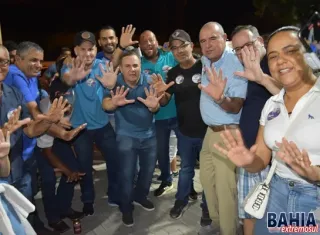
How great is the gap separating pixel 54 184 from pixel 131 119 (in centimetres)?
114

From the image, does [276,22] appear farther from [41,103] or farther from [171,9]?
[41,103]

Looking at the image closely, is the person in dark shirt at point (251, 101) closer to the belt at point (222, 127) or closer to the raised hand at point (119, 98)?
the belt at point (222, 127)

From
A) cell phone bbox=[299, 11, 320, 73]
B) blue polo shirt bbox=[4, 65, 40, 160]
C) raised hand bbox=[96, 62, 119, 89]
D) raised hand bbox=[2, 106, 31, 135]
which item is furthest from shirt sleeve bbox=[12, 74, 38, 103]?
cell phone bbox=[299, 11, 320, 73]

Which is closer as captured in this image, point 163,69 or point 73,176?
point 73,176

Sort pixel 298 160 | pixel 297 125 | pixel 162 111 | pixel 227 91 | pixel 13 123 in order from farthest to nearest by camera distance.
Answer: pixel 162 111, pixel 227 91, pixel 13 123, pixel 297 125, pixel 298 160

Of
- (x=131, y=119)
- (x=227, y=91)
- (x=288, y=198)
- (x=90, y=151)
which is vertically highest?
(x=227, y=91)

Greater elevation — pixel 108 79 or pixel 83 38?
pixel 83 38

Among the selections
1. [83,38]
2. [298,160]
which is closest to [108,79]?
[83,38]

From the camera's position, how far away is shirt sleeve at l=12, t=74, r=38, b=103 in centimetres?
355

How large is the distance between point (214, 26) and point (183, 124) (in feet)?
3.99

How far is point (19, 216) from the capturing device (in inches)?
108

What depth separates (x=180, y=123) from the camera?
4.39m

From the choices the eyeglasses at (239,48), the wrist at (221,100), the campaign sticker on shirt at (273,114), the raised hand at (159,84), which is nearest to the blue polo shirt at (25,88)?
the raised hand at (159,84)

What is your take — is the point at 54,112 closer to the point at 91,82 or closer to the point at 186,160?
the point at 91,82
